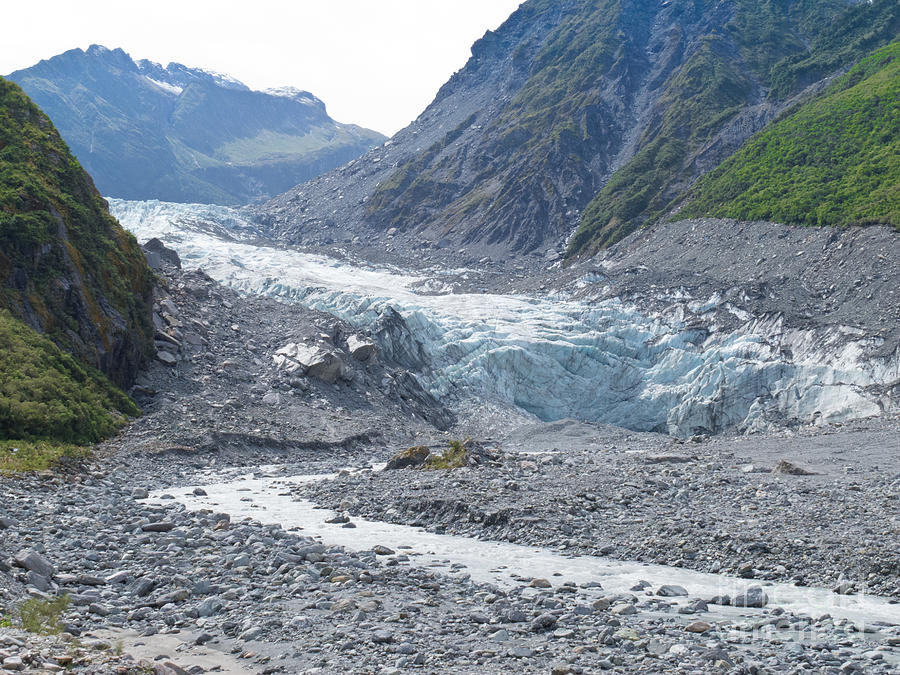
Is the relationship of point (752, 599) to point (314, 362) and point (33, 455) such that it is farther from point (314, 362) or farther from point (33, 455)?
point (314, 362)

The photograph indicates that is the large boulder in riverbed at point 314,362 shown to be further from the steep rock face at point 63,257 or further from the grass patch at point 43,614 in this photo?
→ the grass patch at point 43,614

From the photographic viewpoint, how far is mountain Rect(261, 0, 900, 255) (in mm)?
86688

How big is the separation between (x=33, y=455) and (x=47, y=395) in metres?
4.39

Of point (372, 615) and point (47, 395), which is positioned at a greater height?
point (47, 395)

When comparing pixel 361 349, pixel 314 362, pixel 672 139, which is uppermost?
pixel 672 139

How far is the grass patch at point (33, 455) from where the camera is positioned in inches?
769

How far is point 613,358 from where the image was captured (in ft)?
150

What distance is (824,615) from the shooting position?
10.1 meters

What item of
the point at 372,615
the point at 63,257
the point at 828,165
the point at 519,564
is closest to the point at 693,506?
the point at 519,564

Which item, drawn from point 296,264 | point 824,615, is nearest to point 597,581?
point 824,615

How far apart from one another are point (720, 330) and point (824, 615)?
1410 inches

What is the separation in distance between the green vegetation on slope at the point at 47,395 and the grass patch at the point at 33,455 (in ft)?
1.45

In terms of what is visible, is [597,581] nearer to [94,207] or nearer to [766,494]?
[766,494]

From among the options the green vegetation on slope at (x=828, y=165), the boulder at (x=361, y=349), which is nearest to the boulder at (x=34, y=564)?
the boulder at (x=361, y=349)
